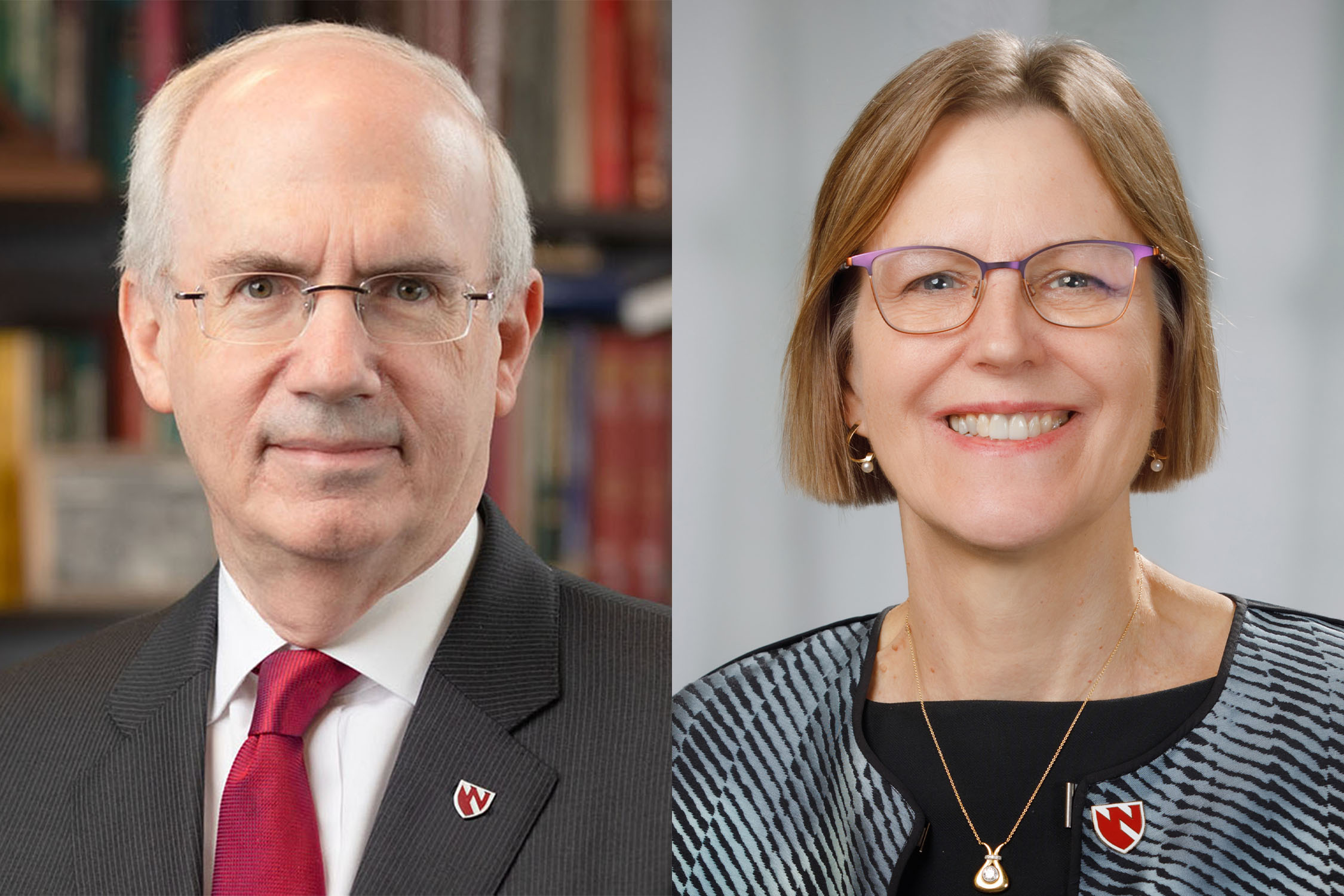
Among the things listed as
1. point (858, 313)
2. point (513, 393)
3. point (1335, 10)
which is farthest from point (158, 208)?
point (1335, 10)

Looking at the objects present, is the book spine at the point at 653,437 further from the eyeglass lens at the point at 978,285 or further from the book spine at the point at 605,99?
the eyeglass lens at the point at 978,285

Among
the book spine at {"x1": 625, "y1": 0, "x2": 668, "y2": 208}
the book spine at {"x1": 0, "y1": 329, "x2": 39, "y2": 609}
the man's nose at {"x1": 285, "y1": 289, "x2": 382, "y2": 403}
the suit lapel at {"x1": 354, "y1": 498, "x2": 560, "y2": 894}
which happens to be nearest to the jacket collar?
the suit lapel at {"x1": 354, "y1": 498, "x2": 560, "y2": 894}

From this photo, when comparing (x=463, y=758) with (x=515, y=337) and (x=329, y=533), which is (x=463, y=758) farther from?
(x=515, y=337)

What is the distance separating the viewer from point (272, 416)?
161cm

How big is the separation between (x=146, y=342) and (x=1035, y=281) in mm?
1243

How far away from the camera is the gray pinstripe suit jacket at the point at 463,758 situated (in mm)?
1562

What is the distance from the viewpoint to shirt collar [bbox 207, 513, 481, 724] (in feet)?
5.53

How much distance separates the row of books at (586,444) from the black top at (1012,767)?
550 mm

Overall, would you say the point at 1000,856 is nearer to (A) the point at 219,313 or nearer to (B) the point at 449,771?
(B) the point at 449,771

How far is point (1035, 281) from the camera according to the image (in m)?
1.37

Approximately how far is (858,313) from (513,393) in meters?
0.61

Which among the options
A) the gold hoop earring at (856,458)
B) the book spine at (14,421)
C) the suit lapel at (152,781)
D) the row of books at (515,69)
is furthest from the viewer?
the book spine at (14,421)

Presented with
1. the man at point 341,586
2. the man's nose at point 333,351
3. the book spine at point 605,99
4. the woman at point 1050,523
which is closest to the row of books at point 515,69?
the book spine at point 605,99

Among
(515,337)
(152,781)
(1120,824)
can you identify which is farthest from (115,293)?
(1120,824)
